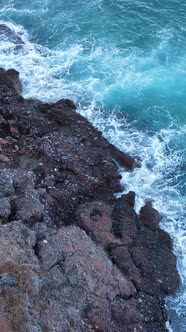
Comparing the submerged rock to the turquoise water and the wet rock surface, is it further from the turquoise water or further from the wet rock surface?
the wet rock surface

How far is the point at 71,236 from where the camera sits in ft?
105

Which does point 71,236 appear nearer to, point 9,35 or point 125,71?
point 125,71

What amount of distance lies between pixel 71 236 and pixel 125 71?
28665mm

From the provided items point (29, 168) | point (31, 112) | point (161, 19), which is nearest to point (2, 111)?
point (31, 112)

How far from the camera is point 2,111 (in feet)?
140

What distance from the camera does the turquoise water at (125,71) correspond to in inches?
1667

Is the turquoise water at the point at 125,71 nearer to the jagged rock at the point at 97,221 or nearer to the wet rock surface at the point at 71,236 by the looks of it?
the wet rock surface at the point at 71,236

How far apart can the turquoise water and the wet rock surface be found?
118 inches

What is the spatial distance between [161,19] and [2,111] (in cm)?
3021

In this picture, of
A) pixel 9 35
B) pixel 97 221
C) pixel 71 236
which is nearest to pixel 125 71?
pixel 9 35

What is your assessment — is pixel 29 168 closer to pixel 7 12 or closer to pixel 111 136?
pixel 111 136

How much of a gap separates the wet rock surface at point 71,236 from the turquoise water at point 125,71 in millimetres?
2992

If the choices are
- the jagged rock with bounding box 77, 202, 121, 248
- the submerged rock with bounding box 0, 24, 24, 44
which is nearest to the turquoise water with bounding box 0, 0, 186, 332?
the submerged rock with bounding box 0, 24, 24, 44

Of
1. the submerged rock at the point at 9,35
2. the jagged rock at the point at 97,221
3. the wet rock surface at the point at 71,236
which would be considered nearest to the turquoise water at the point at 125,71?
the submerged rock at the point at 9,35
